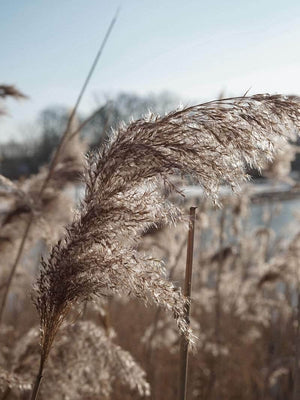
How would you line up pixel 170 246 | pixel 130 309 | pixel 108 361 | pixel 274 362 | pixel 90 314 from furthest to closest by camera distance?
pixel 130 309, pixel 90 314, pixel 170 246, pixel 274 362, pixel 108 361

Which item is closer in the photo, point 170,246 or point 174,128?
point 174,128

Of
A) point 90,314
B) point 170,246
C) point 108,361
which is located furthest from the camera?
point 90,314

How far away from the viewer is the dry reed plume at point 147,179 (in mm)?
1209

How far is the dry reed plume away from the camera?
1209mm

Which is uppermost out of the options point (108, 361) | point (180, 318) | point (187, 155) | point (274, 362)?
point (274, 362)

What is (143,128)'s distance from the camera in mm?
1230

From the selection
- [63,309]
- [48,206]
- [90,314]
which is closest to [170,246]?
[48,206]

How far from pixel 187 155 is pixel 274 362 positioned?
2.44 meters

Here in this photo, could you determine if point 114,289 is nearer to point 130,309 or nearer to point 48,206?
point 48,206

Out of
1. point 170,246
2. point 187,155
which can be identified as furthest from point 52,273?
point 170,246

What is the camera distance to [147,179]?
1234 millimetres

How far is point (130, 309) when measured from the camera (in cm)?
626

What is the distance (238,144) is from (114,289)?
0.45 meters

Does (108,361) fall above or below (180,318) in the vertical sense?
above
